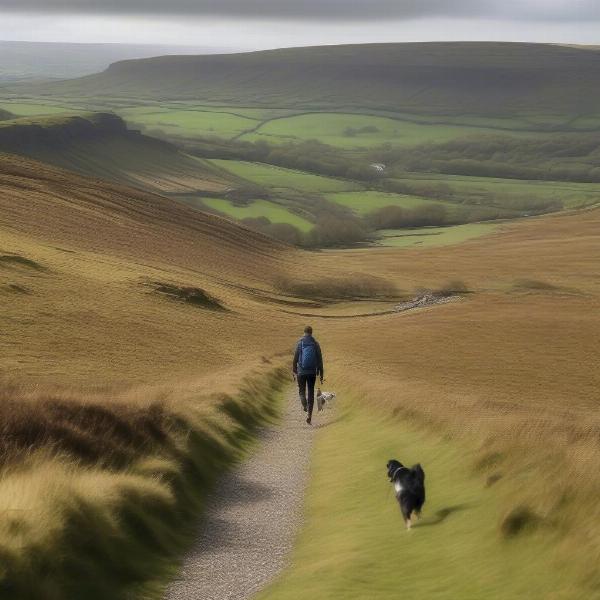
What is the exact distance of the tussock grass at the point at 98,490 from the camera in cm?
1076

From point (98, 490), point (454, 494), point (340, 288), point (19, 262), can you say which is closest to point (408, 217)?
point (340, 288)

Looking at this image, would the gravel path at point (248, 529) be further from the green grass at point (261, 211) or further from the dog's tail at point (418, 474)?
the green grass at point (261, 211)

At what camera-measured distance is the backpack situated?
2708 centimetres

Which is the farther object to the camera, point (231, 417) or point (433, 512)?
point (231, 417)

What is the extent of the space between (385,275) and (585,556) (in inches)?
3736

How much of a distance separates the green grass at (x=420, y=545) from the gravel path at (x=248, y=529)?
1.10 feet

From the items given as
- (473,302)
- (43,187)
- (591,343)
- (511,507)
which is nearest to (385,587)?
(511,507)

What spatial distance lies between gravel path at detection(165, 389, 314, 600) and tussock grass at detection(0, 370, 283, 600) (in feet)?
1.11

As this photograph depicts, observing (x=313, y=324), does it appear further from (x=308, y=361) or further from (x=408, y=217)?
(x=408, y=217)

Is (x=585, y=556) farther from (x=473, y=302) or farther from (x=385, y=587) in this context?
(x=473, y=302)

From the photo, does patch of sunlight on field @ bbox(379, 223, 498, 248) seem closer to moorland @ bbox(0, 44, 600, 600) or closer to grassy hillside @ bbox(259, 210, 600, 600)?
moorland @ bbox(0, 44, 600, 600)

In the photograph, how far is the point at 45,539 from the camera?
Result: 11.0 m

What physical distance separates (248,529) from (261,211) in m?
162

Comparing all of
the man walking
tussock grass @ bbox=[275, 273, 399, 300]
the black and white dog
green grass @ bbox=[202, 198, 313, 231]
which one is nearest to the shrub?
green grass @ bbox=[202, 198, 313, 231]
